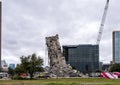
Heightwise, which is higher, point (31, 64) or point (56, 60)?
point (56, 60)

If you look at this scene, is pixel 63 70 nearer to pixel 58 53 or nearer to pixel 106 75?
pixel 58 53

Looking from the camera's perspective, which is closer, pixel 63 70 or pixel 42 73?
pixel 63 70

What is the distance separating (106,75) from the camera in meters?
172

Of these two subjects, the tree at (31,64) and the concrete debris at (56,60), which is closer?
the tree at (31,64)

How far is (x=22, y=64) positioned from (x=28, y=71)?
4.67 m

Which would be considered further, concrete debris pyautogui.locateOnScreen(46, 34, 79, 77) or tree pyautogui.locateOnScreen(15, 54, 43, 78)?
concrete debris pyautogui.locateOnScreen(46, 34, 79, 77)

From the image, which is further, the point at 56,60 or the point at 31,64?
the point at 56,60

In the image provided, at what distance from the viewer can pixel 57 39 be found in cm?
18712

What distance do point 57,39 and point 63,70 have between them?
14.4m

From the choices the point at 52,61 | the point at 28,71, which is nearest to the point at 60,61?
the point at 52,61

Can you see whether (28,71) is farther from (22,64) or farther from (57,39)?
(57,39)

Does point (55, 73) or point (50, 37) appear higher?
point (50, 37)

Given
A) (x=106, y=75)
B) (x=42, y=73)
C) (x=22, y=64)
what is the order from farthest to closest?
(x=42, y=73) < (x=22, y=64) < (x=106, y=75)

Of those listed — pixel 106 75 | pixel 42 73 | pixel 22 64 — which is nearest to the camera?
pixel 106 75
